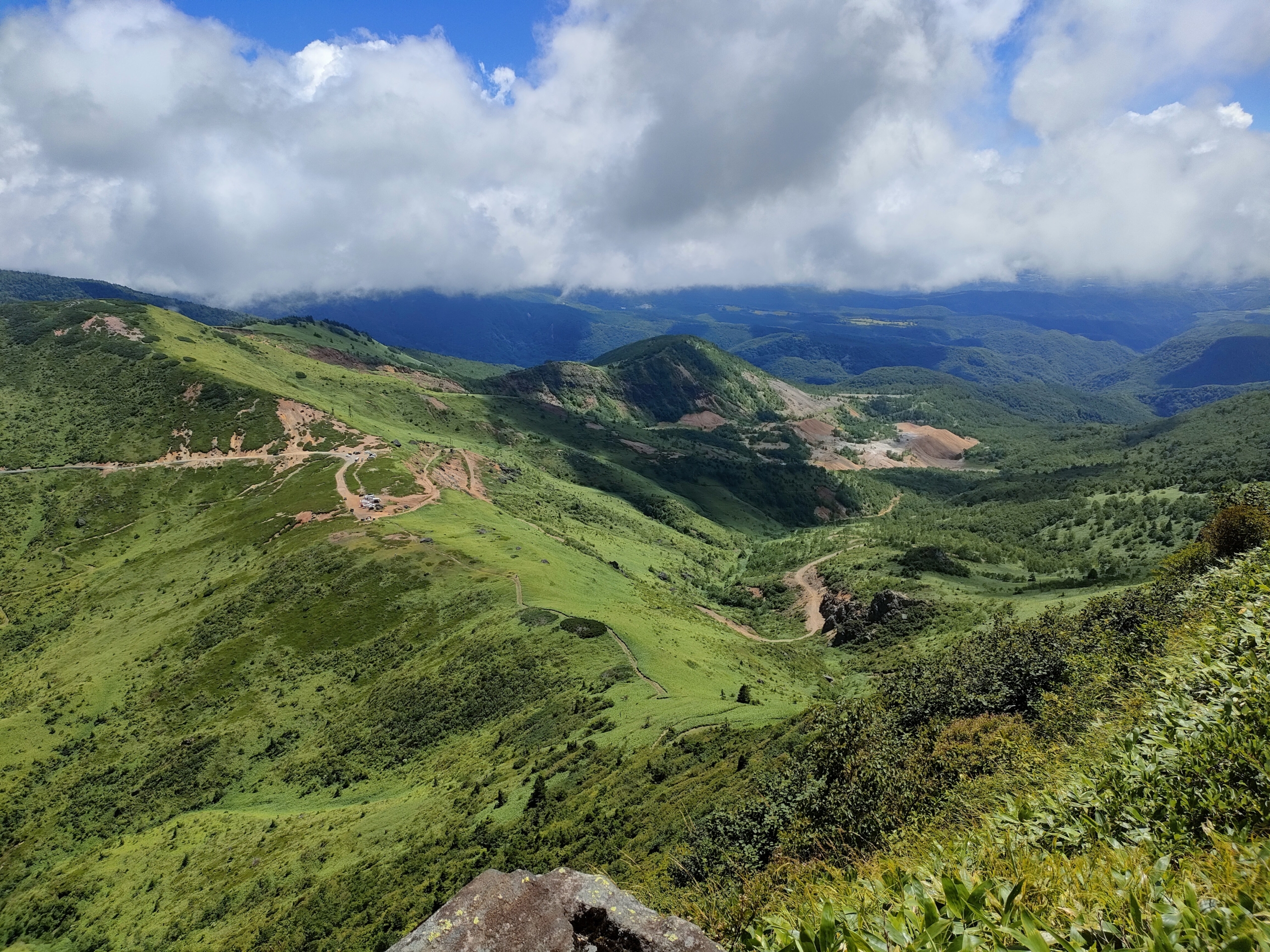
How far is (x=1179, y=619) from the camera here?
24.5 metres

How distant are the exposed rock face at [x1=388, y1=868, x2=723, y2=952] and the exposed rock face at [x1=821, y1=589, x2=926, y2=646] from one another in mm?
77841

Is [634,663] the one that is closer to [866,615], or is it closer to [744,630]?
[744,630]

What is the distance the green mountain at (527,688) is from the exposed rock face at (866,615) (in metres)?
0.62

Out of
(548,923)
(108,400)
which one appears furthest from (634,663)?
(108,400)

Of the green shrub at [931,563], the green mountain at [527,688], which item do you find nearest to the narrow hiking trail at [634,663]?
the green mountain at [527,688]

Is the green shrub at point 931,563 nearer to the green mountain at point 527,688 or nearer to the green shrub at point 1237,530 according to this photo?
the green mountain at point 527,688

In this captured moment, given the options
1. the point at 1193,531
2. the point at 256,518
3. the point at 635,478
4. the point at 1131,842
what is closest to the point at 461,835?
the point at 1131,842

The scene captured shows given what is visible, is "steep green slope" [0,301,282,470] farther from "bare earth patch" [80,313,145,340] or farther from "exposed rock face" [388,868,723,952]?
"exposed rock face" [388,868,723,952]

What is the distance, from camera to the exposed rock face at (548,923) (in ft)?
29.6

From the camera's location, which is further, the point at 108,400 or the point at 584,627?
the point at 108,400

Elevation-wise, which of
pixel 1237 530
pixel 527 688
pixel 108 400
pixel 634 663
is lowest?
pixel 527 688

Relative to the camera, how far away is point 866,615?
3290 inches

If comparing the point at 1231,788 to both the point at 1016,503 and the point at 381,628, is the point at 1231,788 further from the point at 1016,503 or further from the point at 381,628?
the point at 1016,503

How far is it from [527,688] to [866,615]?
5363cm
